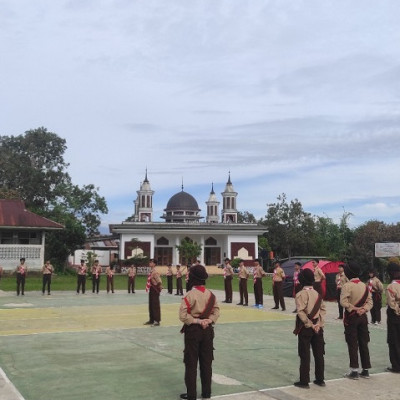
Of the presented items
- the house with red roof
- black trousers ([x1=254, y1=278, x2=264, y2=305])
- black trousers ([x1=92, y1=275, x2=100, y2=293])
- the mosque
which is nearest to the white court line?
black trousers ([x1=254, y1=278, x2=264, y2=305])

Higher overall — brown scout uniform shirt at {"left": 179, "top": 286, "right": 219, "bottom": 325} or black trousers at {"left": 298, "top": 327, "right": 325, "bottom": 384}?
brown scout uniform shirt at {"left": 179, "top": 286, "right": 219, "bottom": 325}

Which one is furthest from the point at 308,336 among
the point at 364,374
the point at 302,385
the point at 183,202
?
the point at 183,202

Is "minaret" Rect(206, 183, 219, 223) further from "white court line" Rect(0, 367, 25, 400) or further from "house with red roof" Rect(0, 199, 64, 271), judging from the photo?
"white court line" Rect(0, 367, 25, 400)

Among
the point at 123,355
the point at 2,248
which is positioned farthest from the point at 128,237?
the point at 123,355

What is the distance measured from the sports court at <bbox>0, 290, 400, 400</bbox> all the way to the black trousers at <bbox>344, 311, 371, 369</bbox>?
335mm

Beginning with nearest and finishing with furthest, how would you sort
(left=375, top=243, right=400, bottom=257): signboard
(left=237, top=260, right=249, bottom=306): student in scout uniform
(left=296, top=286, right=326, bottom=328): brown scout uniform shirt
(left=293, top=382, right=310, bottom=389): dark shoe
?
(left=293, top=382, right=310, bottom=389): dark shoe < (left=296, top=286, right=326, bottom=328): brown scout uniform shirt < (left=237, top=260, right=249, bottom=306): student in scout uniform < (left=375, top=243, right=400, bottom=257): signboard

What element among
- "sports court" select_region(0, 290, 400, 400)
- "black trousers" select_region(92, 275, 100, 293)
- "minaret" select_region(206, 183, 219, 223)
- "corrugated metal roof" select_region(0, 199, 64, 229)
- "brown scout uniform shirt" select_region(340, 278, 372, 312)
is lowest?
"sports court" select_region(0, 290, 400, 400)

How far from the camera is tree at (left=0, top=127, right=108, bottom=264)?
171 ft

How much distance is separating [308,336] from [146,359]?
285 centimetres

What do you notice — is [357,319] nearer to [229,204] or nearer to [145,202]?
[145,202]

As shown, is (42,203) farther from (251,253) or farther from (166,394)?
(166,394)

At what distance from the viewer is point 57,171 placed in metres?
55.3

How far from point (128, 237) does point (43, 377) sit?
44.9 metres

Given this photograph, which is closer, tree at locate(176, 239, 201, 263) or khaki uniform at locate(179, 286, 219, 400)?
khaki uniform at locate(179, 286, 219, 400)
